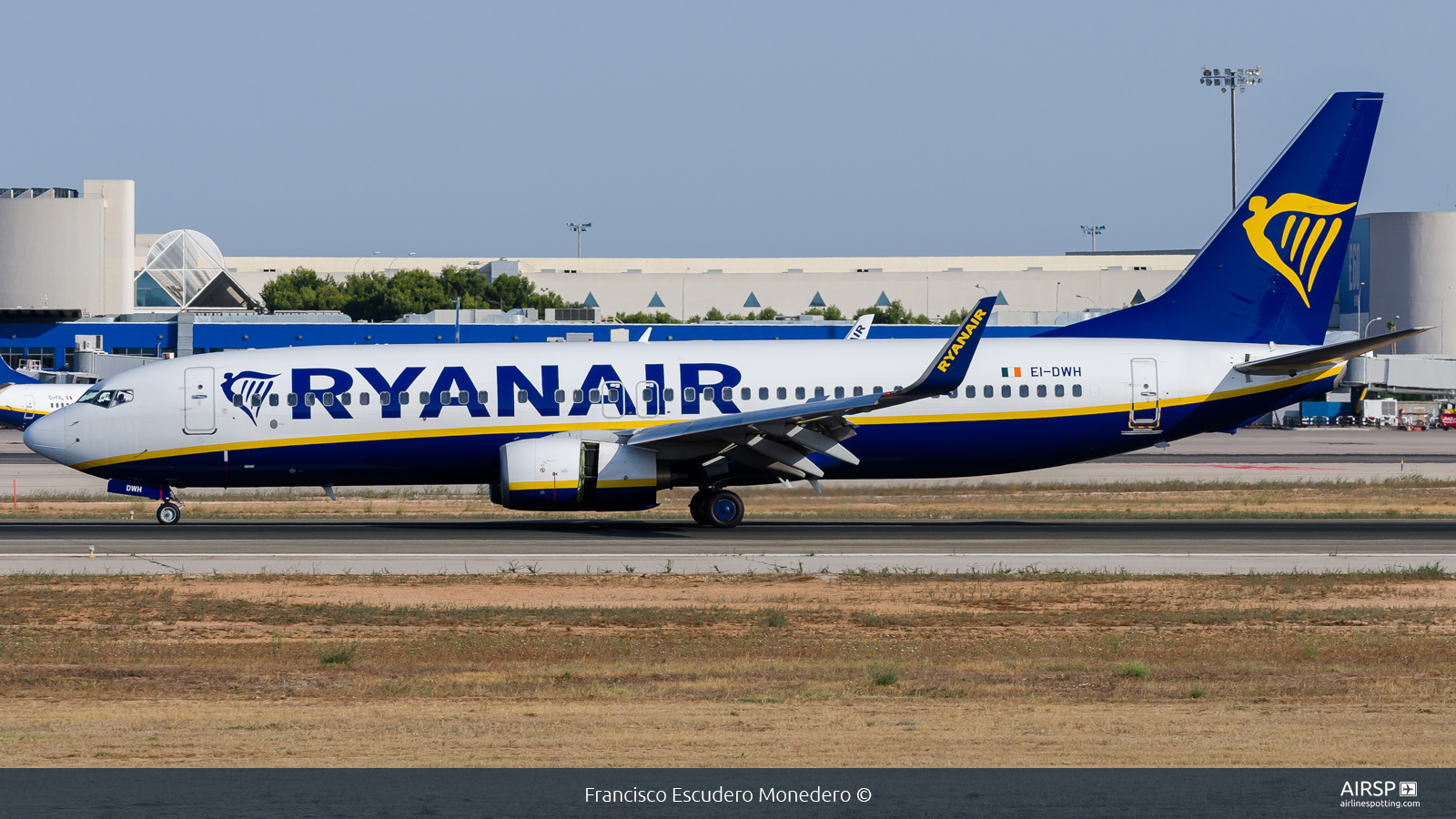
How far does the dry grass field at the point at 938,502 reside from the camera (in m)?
37.7

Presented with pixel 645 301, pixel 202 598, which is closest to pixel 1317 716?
pixel 202 598

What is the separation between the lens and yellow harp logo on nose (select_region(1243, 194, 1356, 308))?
1414 inches

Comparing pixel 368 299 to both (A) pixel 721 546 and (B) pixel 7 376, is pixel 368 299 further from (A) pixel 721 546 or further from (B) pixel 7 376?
(A) pixel 721 546

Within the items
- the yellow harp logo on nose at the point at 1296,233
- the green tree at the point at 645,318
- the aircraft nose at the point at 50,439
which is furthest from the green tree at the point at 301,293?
the yellow harp logo on nose at the point at 1296,233

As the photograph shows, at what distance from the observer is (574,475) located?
31156 millimetres

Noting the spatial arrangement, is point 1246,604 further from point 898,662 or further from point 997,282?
point 997,282

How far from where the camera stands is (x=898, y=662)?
17.1 metres

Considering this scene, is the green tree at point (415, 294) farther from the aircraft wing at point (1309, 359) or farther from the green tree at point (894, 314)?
the aircraft wing at point (1309, 359)

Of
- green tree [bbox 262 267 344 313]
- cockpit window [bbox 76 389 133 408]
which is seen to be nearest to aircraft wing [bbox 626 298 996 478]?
cockpit window [bbox 76 389 133 408]

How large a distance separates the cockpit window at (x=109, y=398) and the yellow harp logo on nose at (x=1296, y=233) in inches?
1036

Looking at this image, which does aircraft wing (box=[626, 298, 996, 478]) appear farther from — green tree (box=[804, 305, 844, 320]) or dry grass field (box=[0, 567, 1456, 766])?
green tree (box=[804, 305, 844, 320])

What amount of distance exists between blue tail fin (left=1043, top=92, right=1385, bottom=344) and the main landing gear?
36.0ft
